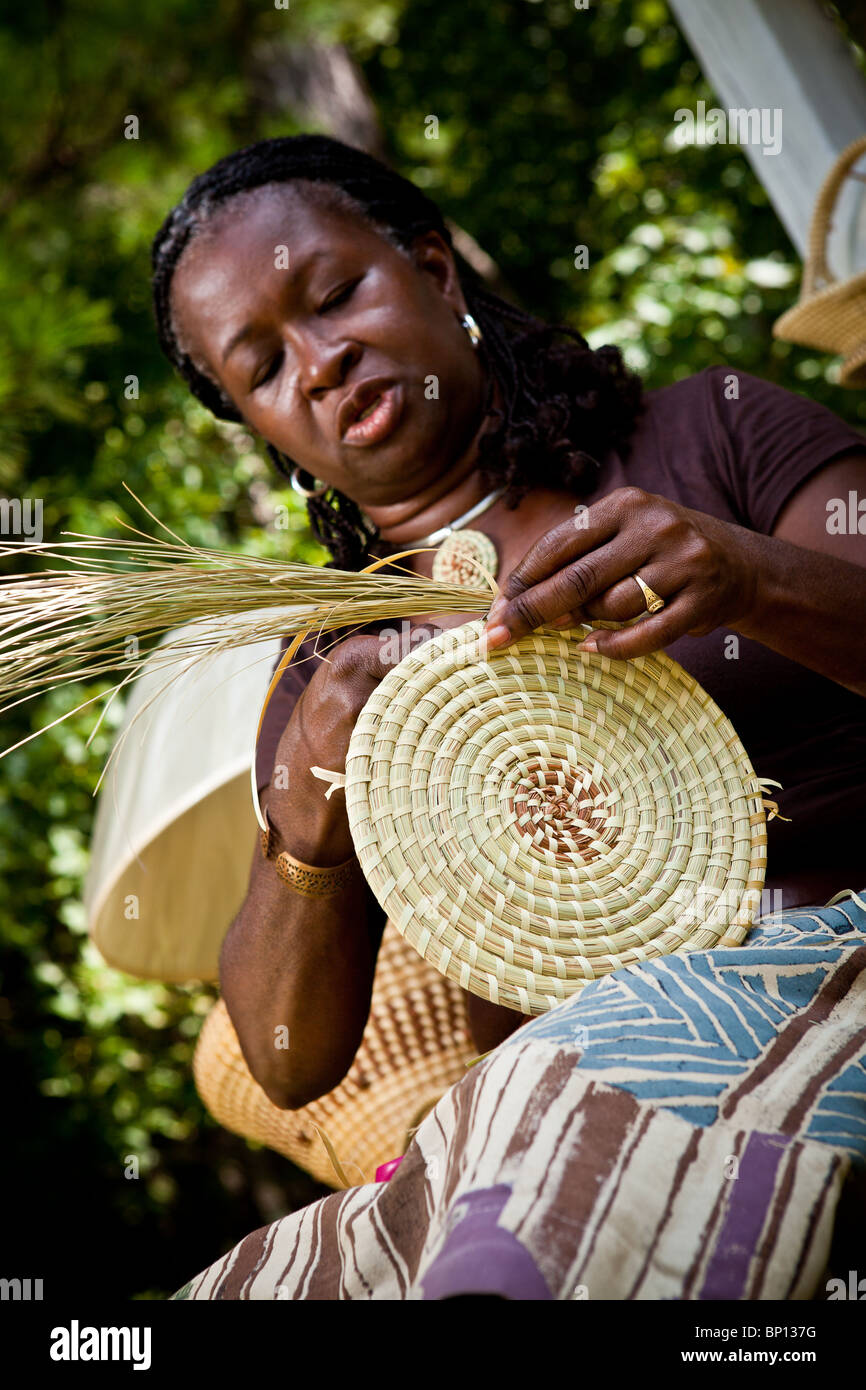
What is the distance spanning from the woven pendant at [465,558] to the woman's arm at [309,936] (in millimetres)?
301

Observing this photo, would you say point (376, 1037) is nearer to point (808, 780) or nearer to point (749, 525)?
point (808, 780)

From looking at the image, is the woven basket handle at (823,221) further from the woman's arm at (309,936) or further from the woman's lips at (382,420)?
the woman's arm at (309,936)

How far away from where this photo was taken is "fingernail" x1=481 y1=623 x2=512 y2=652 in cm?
106

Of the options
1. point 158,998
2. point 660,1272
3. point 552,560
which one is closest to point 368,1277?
point 660,1272

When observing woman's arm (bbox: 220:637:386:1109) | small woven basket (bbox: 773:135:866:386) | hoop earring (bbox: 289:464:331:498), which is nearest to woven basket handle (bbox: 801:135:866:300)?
small woven basket (bbox: 773:135:866:386)

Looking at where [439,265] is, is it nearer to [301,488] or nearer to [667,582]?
[301,488]

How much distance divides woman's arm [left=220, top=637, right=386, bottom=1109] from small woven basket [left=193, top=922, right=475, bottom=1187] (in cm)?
40

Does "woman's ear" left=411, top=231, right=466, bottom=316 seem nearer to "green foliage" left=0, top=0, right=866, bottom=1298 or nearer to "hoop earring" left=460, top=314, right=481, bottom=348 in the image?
"hoop earring" left=460, top=314, right=481, bottom=348

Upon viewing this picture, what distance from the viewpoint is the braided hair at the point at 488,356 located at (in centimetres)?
150

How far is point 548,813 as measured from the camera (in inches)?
43.1

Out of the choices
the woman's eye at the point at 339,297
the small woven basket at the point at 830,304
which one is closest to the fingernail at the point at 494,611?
the woman's eye at the point at 339,297

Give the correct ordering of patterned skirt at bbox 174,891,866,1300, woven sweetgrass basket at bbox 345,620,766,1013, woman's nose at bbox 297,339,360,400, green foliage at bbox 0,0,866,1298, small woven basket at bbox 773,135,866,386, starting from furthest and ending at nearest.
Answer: green foliage at bbox 0,0,866,1298
small woven basket at bbox 773,135,866,386
woman's nose at bbox 297,339,360,400
woven sweetgrass basket at bbox 345,620,766,1013
patterned skirt at bbox 174,891,866,1300
